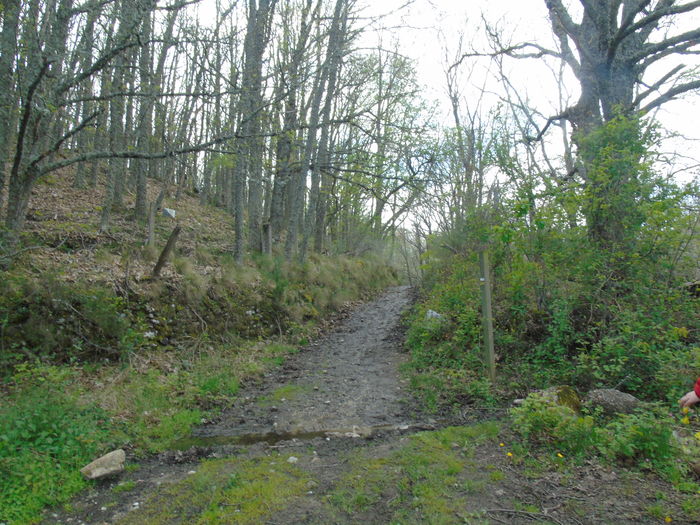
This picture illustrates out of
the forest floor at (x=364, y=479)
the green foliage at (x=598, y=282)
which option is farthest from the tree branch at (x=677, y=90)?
the forest floor at (x=364, y=479)

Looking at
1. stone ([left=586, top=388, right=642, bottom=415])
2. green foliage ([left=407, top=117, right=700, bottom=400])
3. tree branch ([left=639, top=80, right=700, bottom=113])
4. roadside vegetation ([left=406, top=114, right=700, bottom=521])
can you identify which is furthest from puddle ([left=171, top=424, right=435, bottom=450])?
tree branch ([left=639, top=80, right=700, bottom=113])

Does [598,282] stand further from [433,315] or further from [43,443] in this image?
[43,443]

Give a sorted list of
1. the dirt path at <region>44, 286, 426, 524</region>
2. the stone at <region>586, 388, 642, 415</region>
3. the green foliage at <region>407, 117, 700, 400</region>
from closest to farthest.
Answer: the dirt path at <region>44, 286, 426, 524</region>
the stone at <region>586, 388, 642, 415</region>
the green foliage at <region>407, 117, 700, 400</region>

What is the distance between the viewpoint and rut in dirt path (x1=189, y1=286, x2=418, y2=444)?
5238mm

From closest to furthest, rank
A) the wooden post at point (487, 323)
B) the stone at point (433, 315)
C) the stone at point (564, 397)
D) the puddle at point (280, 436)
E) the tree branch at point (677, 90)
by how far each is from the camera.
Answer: the stone at point (564, 397), the puddle at point (280, 436), the wooden post at point (487, 323), the tree branch at point (677, 90), the stone at point (433, 315)

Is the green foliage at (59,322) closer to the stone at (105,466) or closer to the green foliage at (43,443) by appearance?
the green foliage at (43,443)

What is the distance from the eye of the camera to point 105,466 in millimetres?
3908

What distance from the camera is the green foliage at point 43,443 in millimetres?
3426

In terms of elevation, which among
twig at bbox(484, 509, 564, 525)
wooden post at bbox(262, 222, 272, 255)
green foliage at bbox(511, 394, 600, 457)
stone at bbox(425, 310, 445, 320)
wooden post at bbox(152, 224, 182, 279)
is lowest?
twig at bbox(484, 509, 564, 525)

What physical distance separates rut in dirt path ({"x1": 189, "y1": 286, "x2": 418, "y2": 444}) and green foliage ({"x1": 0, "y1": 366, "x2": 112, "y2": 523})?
119cm

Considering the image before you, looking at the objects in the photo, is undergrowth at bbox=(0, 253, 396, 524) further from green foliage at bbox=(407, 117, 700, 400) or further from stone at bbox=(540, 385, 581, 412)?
stone at bbox=(540, 385, 581, 412)

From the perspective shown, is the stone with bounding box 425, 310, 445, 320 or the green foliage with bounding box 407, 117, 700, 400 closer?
the green foliage with bounding box 407, 117, 700, 400

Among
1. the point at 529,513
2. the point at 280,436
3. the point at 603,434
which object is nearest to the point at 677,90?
the point at 603,434

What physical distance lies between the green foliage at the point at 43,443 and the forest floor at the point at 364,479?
0.74 ft
